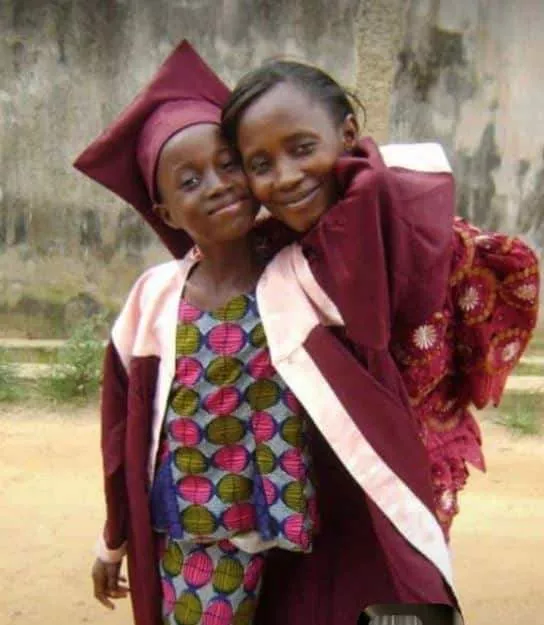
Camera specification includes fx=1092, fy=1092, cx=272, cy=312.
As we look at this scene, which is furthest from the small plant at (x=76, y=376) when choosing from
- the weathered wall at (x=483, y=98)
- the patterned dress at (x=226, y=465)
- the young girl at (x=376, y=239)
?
the young girl at (x=376, y=239)

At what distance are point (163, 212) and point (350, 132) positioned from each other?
382 mm

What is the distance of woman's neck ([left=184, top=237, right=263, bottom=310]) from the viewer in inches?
79.2

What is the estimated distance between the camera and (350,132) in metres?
1.90

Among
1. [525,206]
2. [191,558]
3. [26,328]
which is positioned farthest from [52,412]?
[191,558]

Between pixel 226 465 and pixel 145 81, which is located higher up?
pixel 145 81

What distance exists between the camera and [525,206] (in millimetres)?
6770

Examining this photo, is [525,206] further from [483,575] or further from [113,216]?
[483,575]

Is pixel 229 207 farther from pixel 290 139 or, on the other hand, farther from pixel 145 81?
pixel 145 81

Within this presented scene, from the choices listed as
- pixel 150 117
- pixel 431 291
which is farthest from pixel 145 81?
pixel 431 291

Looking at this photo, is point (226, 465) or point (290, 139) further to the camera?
point (226, 465)

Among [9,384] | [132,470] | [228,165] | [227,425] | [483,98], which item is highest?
[483,98]

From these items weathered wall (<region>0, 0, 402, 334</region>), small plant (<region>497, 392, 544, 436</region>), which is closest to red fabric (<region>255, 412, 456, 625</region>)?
small plant (<region>497, 392, 544, 436</region>)

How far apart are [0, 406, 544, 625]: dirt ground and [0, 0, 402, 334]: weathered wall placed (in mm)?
1340

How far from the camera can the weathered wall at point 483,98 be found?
21.4 feet
